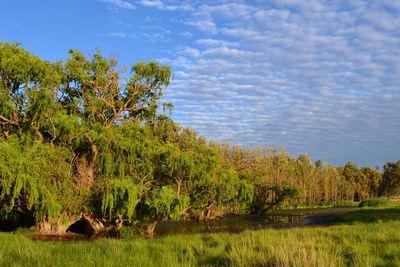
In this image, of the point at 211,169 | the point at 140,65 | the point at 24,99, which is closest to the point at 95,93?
the point at 140,65

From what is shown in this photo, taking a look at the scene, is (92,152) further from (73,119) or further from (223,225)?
(223,225)

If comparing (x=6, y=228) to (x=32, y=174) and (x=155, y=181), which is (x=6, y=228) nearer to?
(x=32, y=174)

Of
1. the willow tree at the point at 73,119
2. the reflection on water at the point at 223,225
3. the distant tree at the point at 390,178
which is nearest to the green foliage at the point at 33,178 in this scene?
the willow tree at the point at 73,119

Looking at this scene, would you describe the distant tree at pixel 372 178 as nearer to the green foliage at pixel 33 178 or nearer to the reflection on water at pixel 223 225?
the reflection on water at pixel 223 225

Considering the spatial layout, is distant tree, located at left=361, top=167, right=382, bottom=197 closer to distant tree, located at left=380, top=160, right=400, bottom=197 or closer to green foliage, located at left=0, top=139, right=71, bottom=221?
distant tree, located at left=380, top=160, right=400, bottom=197

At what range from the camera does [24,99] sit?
2670cm

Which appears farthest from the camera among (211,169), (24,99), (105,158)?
(211,169)

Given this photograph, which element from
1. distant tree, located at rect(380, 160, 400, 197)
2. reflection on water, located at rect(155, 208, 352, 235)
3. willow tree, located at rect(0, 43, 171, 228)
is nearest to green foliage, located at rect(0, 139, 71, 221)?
willow tree, located at rect(0, 43, 171, 228)

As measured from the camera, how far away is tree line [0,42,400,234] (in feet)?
83.3

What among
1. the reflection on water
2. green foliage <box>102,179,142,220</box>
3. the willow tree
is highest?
the willow tree

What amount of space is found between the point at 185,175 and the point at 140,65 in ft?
33.0

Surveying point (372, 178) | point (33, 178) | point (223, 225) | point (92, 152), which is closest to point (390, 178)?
point (372, 178)

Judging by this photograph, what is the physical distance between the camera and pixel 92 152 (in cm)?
2930

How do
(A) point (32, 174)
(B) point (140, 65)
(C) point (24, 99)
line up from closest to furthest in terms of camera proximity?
(A) point (32, 174), (C) point (24, 99), (B) point (140, 65)
